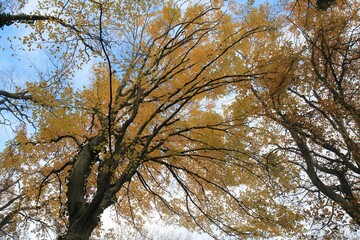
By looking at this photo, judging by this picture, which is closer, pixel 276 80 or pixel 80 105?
pixel 80 105

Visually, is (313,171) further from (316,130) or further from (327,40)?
(327,40)

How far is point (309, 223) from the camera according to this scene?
24.5 ft

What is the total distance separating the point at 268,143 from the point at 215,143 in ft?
4.75

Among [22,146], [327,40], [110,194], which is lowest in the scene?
[110,194]

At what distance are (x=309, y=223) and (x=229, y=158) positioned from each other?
2737 millimetres

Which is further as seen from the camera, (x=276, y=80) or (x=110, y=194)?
(x=276, y=80)

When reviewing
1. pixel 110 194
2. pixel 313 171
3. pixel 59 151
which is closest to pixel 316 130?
pixel 313 171

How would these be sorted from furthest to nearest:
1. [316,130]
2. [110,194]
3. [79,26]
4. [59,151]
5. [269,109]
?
1. [59,151]
2. [269,109]
3. [316,130]
4. [79,26]
5. [110,194]

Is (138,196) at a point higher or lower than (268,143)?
lower

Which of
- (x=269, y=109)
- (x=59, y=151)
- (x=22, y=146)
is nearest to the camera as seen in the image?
(x=22, y=146)

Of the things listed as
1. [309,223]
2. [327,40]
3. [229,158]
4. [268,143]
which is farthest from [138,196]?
[327,40]

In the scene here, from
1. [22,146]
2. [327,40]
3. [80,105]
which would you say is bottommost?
[22,146]

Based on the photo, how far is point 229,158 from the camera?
711 cm

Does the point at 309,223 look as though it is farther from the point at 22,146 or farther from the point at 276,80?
the point at 22,146
